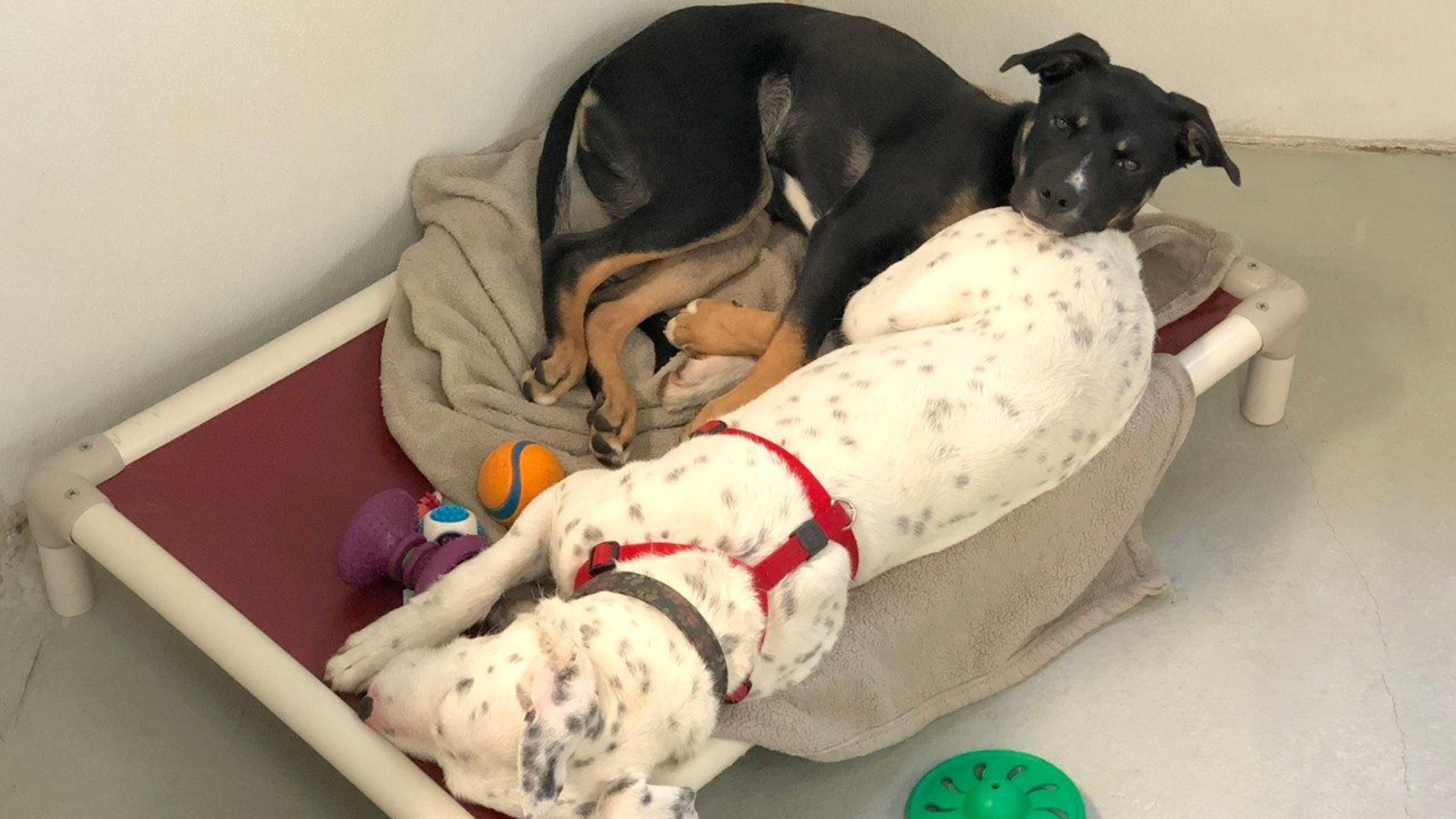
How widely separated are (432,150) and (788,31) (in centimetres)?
88

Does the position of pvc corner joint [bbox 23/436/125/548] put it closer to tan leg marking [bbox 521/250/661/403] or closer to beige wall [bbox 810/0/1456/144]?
tan leg marking [bbox 521/250/661/403]

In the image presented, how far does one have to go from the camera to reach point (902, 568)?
2730 mm

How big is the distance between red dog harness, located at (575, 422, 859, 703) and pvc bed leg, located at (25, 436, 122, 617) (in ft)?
3.46

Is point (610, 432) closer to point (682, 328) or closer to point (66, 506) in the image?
point (682, 328)

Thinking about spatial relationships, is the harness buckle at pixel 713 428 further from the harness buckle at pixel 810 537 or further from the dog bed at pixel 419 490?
the dog bed at pixel 419 490

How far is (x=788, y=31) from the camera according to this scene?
3.41 meters

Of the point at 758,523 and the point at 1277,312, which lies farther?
the point at 1277,312

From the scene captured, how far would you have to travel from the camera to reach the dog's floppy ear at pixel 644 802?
2043 millimetres

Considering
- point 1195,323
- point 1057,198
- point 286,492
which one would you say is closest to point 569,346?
point 286,492

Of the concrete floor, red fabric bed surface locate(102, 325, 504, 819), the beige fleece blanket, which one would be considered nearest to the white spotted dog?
the beige fleece blanket

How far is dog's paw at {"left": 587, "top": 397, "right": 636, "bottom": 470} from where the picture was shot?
3039 mm

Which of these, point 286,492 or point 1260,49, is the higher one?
point 286,492

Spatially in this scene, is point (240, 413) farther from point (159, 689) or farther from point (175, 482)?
point (159, 689)

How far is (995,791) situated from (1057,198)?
112cm
